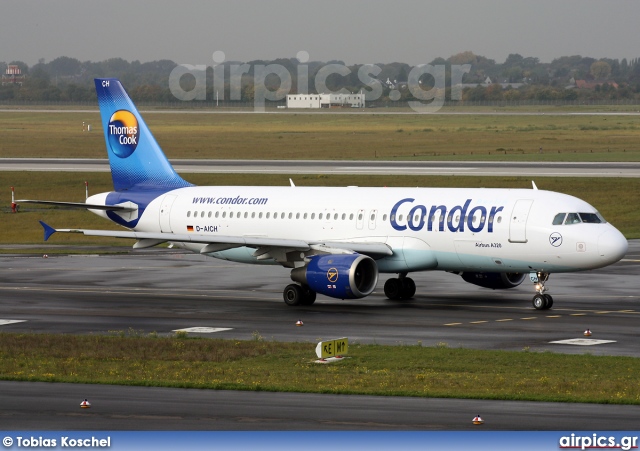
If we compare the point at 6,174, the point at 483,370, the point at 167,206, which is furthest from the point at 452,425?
the point at 6,174

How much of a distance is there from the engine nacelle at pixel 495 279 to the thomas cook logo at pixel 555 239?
4.32 m

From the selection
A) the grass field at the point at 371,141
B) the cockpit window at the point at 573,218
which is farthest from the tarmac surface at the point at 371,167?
the cockpit window at the point at 573,218

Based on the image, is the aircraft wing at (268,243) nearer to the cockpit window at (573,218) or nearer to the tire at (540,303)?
the tire at (540,303)

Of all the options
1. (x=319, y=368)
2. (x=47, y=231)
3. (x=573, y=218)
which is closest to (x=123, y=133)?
(x=47, y=231)

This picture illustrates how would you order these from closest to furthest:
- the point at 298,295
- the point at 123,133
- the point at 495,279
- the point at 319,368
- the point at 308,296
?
the point at 319,368 < the point at 298,295 < the point at 308,296 < the point at 495,279 < the point at 123,133

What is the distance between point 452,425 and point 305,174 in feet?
243

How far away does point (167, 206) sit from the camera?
4838 cm

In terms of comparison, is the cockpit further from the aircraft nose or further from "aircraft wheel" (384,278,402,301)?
"aircraft wheel" (384,278,402,301)

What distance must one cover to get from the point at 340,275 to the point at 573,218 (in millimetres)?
8438

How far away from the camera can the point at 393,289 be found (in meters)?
43.9

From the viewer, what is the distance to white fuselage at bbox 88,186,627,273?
3972 cm

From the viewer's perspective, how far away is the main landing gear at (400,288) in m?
43.8

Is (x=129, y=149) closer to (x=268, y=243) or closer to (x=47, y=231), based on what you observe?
(x=47, y=231)

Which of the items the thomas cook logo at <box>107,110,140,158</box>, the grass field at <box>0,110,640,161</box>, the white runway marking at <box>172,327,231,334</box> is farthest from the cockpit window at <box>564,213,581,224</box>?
the grass field at <box>0,110,640,161</box>
